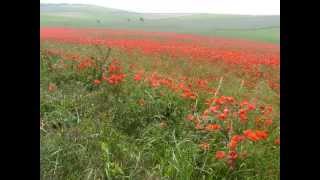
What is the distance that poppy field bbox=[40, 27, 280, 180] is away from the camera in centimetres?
379

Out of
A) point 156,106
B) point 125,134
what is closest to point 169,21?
point 156,106

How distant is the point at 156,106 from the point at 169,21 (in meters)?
0.69

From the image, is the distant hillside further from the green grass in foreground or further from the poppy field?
the green grass in foreground

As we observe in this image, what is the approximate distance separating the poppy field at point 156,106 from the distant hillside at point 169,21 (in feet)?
0.24

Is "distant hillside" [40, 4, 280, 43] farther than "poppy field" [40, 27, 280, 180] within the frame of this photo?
Yes

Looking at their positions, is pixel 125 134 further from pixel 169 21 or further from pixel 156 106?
pixel 169 21

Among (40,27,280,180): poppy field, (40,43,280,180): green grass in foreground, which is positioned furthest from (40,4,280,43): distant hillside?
(40,43,280,180): green grass in foreground

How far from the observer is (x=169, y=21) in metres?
4.22

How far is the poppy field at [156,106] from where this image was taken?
379 centimetres

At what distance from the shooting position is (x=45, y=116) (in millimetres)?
4410

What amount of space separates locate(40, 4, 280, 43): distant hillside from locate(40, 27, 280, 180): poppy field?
0.07m
